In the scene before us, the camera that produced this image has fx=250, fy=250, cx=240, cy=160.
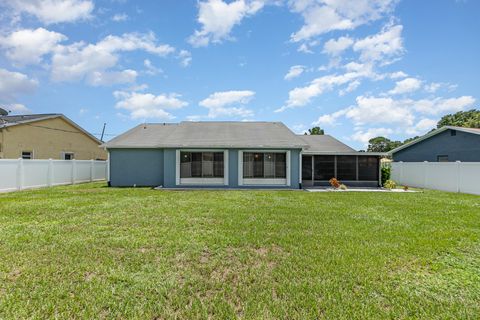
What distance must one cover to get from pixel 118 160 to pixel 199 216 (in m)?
11.0

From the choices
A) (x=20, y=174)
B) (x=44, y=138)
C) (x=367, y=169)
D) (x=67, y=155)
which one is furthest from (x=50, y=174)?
(x=367, y=169)

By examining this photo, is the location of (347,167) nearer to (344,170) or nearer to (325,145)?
(344,170)

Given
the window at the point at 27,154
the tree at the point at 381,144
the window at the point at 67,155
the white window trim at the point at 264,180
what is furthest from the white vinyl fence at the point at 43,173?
the tree at the point at 381,144

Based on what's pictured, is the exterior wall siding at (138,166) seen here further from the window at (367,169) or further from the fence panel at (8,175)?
the window at (367,169)

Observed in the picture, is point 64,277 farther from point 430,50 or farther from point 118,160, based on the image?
point 430,50

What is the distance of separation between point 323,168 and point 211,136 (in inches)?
314

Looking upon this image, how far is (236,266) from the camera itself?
4113 mm

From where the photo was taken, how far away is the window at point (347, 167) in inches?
675

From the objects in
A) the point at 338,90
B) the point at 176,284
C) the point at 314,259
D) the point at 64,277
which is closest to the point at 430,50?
the point at 338,90

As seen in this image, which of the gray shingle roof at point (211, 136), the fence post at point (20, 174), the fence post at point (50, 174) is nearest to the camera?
the fence post at point (20, 174)

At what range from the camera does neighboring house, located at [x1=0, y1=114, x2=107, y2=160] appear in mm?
17875

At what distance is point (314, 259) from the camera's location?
437 centimetres

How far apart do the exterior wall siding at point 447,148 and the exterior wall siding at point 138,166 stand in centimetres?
2063

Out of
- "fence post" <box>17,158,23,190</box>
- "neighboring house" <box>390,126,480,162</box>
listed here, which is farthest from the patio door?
"fence post" <box>17,158,23,190</box>
